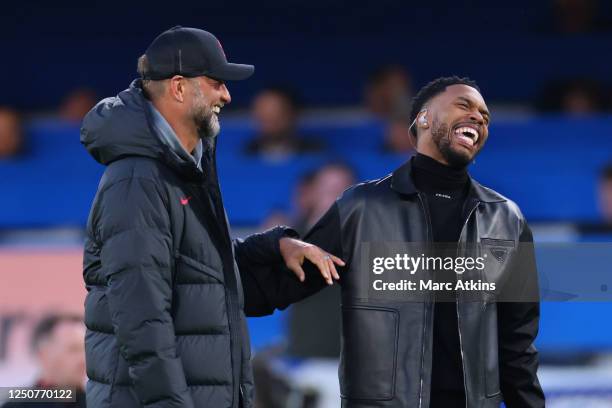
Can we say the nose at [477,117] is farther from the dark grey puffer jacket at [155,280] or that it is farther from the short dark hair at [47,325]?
the short dark hair at [47,325]

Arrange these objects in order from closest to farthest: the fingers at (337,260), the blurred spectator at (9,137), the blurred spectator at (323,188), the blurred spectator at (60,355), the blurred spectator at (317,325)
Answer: the fingers at (337,260)
the blurred spectator at (60,355)
the blurred spectator at (317,325)
the blurred spectator at (323,188)
the blurred spectator at (9,137)

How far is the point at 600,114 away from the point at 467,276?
13.2 feet

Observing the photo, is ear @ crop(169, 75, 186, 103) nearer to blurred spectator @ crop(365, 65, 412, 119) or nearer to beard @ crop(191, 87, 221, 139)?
beard @ crop(191, 87, 221, 139)

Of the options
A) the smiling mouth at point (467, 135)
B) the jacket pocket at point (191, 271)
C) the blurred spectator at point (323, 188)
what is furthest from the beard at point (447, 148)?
the blurred spectator at point (323, 188)

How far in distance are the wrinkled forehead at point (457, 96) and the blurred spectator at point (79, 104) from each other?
4463mm

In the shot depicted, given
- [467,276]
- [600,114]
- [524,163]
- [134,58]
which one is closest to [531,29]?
[600,114]

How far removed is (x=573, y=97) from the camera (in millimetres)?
7383

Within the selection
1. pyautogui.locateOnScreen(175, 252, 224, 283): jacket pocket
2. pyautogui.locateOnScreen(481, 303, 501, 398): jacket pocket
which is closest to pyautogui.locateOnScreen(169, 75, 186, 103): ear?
pyautogui.locateOnScreen(175, 252, 224, 283): jacket pocket

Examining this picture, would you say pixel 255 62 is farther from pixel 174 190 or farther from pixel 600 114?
pixel 174 190

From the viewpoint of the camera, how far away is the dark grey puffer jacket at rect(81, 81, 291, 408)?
2830 mm

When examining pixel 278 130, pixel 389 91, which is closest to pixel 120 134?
pixel 278 130

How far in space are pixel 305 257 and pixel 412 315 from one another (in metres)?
0.40

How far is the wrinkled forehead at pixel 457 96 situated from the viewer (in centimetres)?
355

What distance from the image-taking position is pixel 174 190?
3.01m
